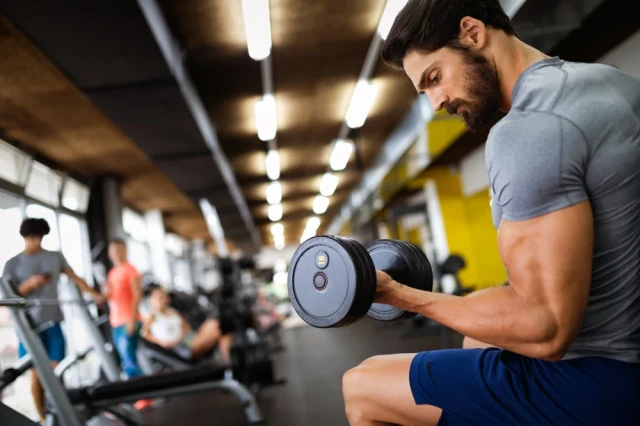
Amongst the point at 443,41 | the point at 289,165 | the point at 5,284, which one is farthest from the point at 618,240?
the point at 289,165

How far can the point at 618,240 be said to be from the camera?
69 centimetres

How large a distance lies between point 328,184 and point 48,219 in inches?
324

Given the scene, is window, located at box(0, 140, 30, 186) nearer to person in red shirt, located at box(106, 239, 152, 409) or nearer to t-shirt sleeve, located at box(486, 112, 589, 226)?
t-shirt sleeve, located at box(486, 112, 589, 226)

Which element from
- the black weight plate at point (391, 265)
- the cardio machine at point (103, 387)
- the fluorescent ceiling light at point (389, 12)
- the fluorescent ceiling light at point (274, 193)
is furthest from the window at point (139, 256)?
the black weight plate at point (391, 265)

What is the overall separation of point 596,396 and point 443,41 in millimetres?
501

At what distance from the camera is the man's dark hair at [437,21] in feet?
2.58

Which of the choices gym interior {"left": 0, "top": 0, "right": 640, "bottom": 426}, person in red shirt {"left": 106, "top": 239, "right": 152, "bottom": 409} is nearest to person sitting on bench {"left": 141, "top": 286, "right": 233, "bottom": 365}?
gym interior {"left": 0, "top": 0, "right": 640, "bottom": 426}

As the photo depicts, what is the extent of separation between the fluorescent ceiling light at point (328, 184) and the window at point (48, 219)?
7240 mm

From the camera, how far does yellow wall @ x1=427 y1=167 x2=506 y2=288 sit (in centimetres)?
845

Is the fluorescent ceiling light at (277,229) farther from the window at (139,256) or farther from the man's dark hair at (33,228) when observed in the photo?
the man's dark hair at (33,228)

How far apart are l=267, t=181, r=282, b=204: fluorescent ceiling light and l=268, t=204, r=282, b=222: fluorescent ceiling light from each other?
1.63 feet

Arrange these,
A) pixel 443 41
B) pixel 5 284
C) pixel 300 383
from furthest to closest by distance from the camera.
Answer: pixel 300 383
pixel 5 284
pixel 443 41

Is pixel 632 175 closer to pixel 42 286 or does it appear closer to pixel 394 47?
pixel 394 47

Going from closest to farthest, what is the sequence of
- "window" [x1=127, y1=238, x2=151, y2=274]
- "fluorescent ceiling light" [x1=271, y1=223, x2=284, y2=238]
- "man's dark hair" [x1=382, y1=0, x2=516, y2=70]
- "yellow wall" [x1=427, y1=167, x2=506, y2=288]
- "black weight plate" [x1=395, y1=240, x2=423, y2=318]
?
"man's dark hair" [x1=382, y1=0, x2=516, y2=70]
"black weight plate" [x1=395, y1=240, x2=423, y2=318]
"window" [x1=127, y1=238, x2=151, y2=274]
"yellow wall" [x1=427, y1=167, x2=506, y2=288]
"fluorescent ceiling light" [x1=271, y1=223, x2=284, y2=238]
